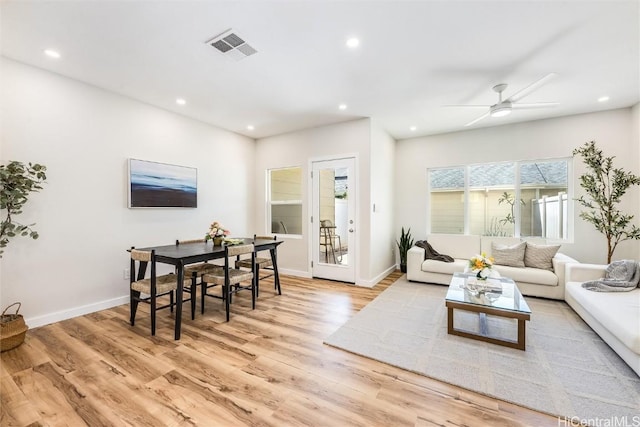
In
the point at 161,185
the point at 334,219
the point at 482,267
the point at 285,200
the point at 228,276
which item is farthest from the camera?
the point at 285,200

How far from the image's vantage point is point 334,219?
4926 mm

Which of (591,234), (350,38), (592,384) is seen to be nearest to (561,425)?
(592,384)

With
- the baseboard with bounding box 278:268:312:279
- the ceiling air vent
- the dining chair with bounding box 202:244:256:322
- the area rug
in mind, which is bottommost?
the area rug

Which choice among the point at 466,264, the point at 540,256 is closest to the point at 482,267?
the point at 466,264

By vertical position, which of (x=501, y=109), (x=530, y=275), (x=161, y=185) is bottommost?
(x=530, y=275)

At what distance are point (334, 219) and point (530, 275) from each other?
3020 mm

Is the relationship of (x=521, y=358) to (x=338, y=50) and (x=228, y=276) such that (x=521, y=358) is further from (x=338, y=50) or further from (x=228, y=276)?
(x=338, y=50)

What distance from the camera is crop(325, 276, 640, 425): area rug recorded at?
176cm

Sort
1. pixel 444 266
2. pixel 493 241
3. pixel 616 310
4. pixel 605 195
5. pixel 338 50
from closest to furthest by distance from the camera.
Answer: pixel 616 310 → pixel 338 50 → pixel 605 195 → pixel 444 266 → pixel 493 241

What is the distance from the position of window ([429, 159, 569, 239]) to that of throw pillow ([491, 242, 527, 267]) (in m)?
0.77

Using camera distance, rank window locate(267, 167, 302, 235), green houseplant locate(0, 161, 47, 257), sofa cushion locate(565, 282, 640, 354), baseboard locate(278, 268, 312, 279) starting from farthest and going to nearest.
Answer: window locate(267, 167, 302, 235), baseboard locate(278, 268, 312, 279), green houseplant locate(0, 161, 47, 257), sofa cushion locate(565, 282, 640, 354)

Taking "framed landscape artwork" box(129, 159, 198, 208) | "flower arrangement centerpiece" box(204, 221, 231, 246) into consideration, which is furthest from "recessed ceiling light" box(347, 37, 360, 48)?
"framed landscape artwork" box(129, 159, 198, 208)

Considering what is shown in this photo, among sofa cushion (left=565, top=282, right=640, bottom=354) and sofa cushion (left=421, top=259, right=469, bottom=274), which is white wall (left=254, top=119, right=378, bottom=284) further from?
sofa cushion (left=565, top=282, right=640, bottom=354)

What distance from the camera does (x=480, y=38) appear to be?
2.42 metres
